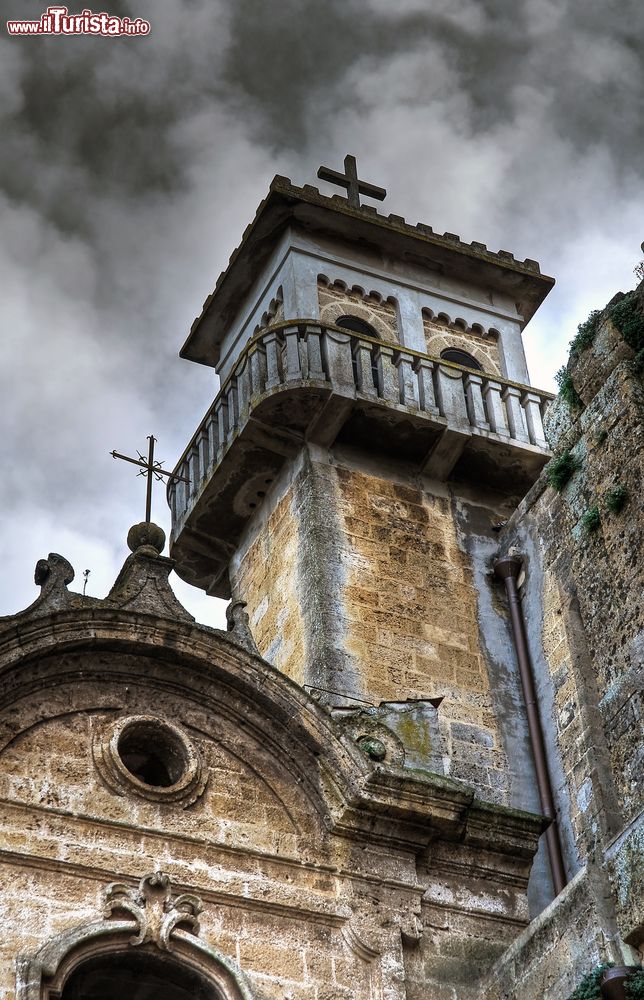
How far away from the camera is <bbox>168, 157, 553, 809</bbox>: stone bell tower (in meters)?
13.9

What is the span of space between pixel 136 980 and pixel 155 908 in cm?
48

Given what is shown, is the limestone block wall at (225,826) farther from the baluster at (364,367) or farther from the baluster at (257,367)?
the baluster at (364,367)

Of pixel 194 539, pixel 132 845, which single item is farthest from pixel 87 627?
pixel 194 539

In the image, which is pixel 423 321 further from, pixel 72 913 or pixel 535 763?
pixel 72 913

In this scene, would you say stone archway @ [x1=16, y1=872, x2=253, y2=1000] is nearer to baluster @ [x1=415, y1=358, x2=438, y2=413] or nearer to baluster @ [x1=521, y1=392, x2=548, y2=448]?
baluster @ [x1=415, y1=358, x2=438, y2=413]

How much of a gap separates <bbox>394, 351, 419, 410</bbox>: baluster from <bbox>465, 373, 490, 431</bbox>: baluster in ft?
1.96

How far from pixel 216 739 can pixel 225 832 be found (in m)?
0.78

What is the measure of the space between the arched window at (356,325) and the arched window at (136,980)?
846 centimetres

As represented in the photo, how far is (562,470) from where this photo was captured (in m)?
11.6

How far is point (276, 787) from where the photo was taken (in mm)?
11109

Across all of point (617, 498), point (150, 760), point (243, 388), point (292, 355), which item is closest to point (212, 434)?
point (243, 388)

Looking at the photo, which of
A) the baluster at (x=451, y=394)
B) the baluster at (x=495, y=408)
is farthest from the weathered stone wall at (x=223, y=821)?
the baluster at (x=495, y=408)

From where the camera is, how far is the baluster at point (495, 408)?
52.2 ft

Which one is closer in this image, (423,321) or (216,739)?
(216,739)
